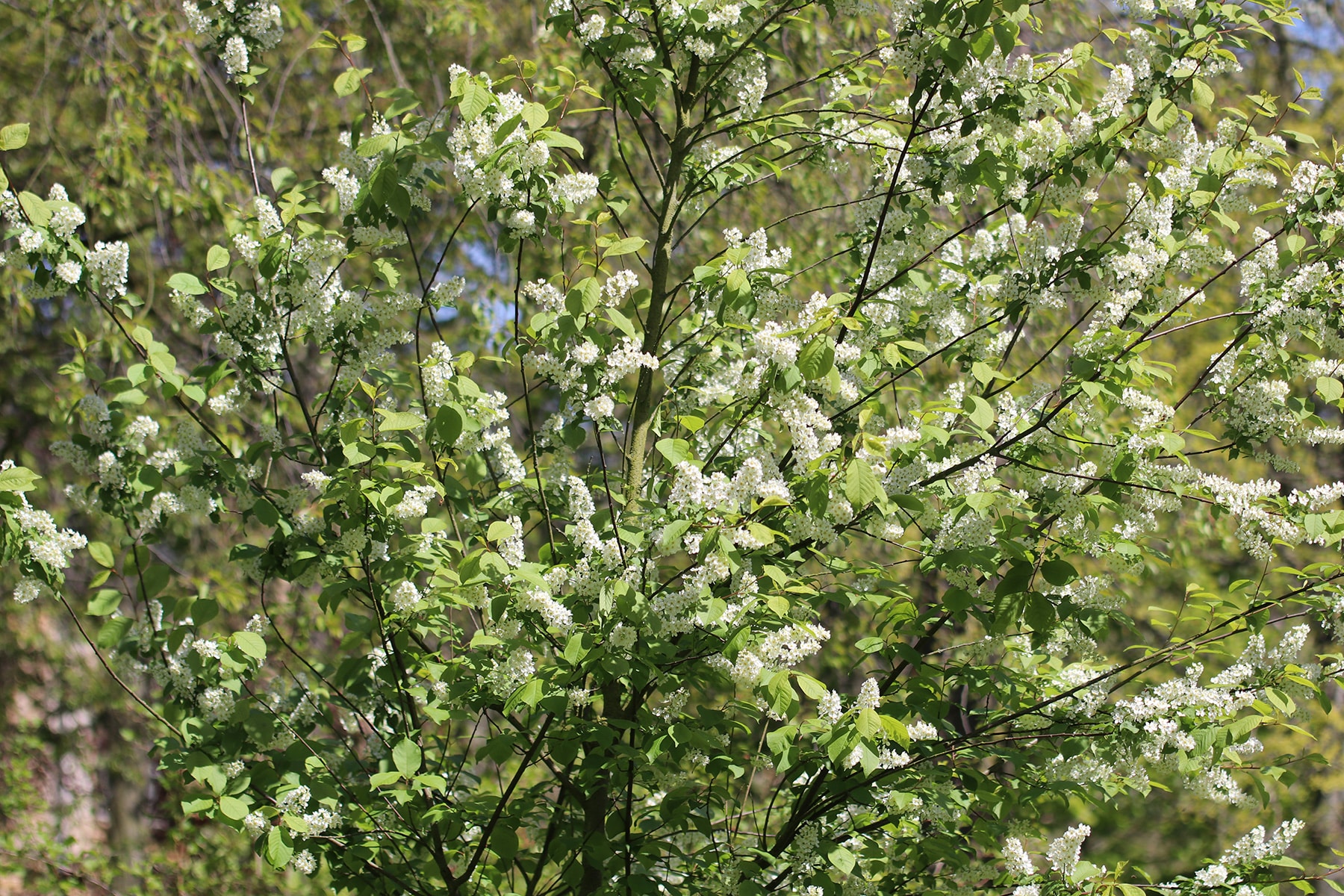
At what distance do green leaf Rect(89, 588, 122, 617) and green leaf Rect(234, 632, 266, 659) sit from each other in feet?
1.37

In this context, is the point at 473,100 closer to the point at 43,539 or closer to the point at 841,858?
the point at 43,539

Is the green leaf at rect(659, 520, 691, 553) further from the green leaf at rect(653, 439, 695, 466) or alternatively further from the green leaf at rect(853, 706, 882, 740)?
the green leaf at rect(853, 706, 882, 740)

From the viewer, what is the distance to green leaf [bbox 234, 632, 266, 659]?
2.42m

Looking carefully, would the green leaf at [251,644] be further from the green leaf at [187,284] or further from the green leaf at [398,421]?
the green leaf at [187,284]

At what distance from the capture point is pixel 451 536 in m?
3.76

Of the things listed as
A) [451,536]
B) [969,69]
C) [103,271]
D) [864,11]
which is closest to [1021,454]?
[969,69]

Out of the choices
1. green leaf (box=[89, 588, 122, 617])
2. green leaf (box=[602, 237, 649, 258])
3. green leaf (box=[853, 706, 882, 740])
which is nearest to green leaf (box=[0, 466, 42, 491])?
green leaf (box=[89, 588, 122, 617])

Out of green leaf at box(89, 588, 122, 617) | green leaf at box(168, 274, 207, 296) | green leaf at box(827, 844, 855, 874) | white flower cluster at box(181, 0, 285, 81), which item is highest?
white flower cluster at box(181, 0, 285, 81)

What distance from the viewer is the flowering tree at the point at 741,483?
93.0 inches

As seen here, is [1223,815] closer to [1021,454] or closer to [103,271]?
[1021,454]

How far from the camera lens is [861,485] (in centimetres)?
204

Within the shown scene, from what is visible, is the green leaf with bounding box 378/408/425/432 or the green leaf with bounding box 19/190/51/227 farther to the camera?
the green leaf with bounding box 19/190/51/227

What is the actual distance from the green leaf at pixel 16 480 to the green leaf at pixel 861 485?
5.61ft

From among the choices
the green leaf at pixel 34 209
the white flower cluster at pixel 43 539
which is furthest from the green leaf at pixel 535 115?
the white flower cluster at pixel 43 539
